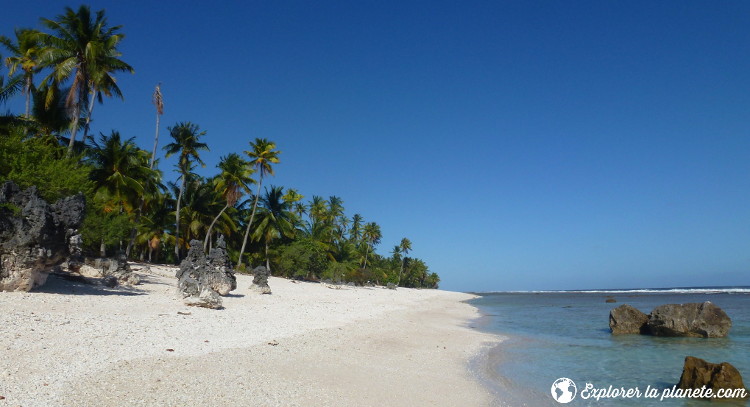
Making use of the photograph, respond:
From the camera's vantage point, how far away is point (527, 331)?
72.8 feet

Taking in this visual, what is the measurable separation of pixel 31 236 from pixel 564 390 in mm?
15047

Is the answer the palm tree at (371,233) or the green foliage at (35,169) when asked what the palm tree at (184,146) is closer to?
the green foliage at (35,169)

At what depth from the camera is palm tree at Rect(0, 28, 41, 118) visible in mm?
23312

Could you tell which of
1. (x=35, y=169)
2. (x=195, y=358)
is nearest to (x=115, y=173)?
(x=35, y=169)

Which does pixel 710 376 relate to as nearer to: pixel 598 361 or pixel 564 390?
pixel 564 390

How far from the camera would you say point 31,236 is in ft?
38.0

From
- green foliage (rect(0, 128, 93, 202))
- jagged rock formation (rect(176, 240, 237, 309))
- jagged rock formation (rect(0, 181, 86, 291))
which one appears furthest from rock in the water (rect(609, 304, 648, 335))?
green foliage (rect(0, 128, 93, 202))

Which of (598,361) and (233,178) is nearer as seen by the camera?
(598,361)

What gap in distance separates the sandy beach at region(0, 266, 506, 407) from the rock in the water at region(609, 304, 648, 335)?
10.7m

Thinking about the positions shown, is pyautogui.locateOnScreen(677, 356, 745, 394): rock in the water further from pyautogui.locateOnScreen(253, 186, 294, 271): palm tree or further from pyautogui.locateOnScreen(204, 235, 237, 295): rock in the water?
pyautogui.locateOnScreen(253, 186, 294, 271): palm tree

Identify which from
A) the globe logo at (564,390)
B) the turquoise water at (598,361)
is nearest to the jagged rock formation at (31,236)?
the turquoise water at (598,361)

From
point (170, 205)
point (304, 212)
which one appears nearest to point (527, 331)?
point (170, 205)

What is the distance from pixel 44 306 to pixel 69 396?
664 centimetres

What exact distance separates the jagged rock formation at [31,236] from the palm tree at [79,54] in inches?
422
